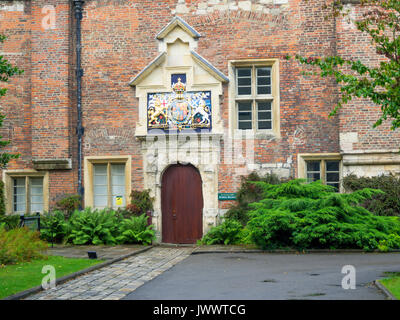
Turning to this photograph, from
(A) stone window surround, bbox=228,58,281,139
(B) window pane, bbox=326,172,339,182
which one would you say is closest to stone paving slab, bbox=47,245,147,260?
(A) stone window surround, bbox=228,58,281,139

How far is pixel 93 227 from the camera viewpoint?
605 inches

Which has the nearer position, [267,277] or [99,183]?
[267,277]

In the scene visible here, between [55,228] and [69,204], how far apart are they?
87 centimetres

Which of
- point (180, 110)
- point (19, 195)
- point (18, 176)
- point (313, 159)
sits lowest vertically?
point (19, 195)

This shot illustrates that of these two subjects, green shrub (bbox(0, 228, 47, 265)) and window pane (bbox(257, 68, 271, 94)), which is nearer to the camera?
green shrub (bbox(0, 228, 47, 265))

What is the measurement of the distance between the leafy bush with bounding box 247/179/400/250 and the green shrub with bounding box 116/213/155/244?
3.45m

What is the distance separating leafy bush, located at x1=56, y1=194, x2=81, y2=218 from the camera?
16156 millimetres

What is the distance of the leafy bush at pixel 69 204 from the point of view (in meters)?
16.2

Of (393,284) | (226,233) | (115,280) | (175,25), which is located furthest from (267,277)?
(175,25)

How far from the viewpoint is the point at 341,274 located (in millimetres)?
9406

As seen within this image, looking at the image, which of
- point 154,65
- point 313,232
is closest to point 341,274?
point 313,232

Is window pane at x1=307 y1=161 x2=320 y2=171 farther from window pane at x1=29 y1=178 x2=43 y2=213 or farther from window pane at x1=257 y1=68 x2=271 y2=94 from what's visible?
window pane at x1=29 y1=178 x2=43 y2=213

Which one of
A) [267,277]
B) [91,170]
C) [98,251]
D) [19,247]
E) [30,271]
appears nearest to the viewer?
[267,277]

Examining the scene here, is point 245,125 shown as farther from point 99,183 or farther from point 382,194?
point 99,183
